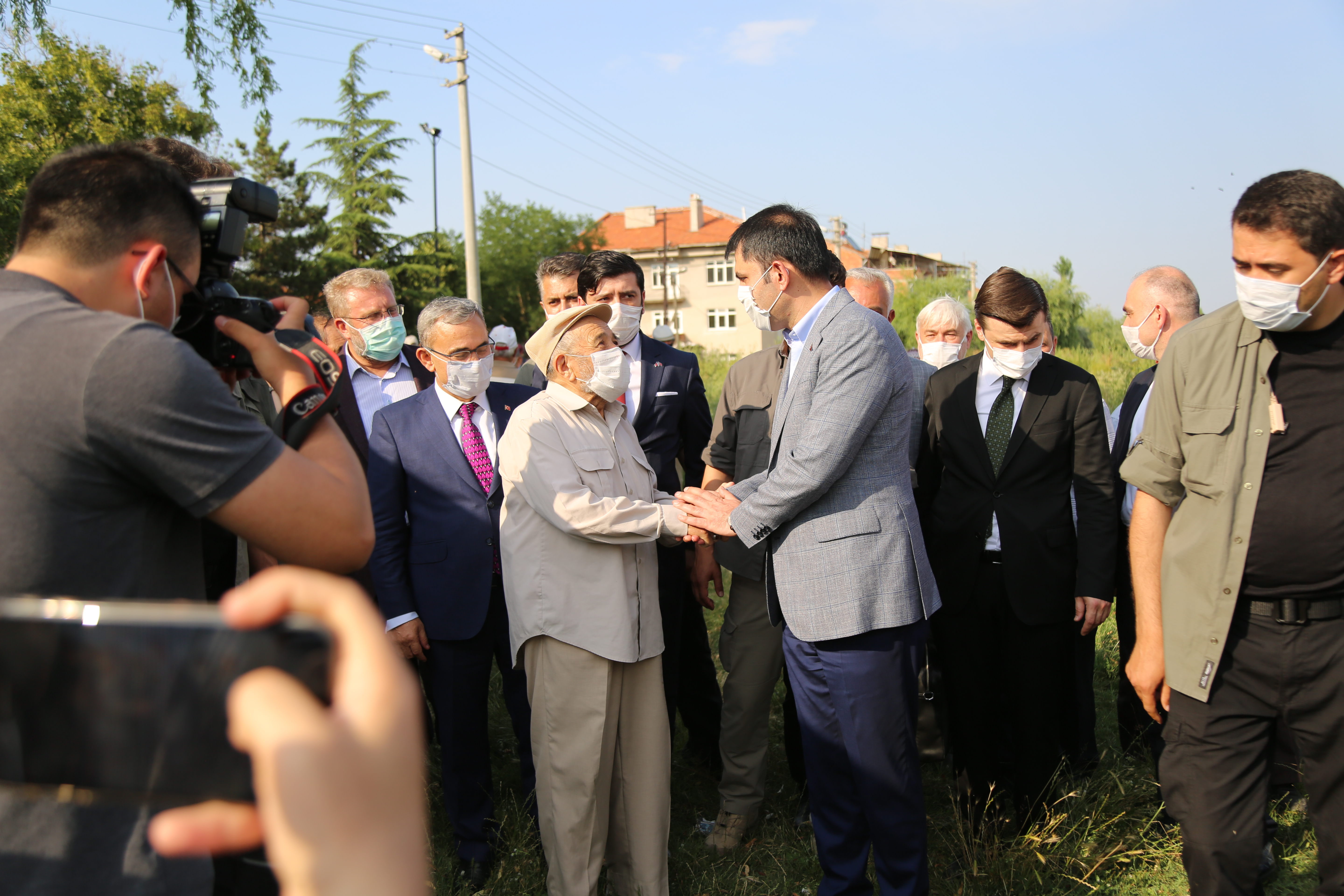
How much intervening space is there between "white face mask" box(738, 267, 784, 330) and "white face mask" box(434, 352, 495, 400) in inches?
47.8

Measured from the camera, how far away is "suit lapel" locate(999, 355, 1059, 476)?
3812 millimetres

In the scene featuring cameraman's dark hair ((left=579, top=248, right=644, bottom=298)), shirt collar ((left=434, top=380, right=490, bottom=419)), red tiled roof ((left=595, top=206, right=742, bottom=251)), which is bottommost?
shirt collar ((left=434, top=380, right=490, bottom=419))

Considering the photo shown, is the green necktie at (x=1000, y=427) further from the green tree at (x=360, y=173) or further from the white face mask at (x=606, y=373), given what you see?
the green tree at (x=360, y=173)

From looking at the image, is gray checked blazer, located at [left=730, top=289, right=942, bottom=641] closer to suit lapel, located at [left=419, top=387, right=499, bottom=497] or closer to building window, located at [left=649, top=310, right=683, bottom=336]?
suit lapel, located at [left=419, top=387, right=499, bottom=497]

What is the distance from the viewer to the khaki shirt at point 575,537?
326cm

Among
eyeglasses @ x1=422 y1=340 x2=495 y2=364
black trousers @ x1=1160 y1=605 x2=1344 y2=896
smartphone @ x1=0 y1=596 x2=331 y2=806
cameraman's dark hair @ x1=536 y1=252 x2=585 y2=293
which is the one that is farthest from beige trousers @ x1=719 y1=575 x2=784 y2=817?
smartphone @ x1=0 y1=596 x2=331 y2=806

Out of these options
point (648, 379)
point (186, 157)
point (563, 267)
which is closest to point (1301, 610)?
point (648, 379)

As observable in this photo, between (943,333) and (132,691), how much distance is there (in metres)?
5.15

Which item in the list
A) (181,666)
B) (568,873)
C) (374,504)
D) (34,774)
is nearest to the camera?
(181,666)

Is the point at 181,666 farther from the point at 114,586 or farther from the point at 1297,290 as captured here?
the point at 1297,290

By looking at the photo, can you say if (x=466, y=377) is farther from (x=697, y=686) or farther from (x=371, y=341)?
(x=697, y=686)

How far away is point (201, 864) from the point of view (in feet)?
5.10

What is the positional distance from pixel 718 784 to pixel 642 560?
5.30ft

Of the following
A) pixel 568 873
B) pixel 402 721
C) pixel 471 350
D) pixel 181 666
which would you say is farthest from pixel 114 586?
pixel 471 350
